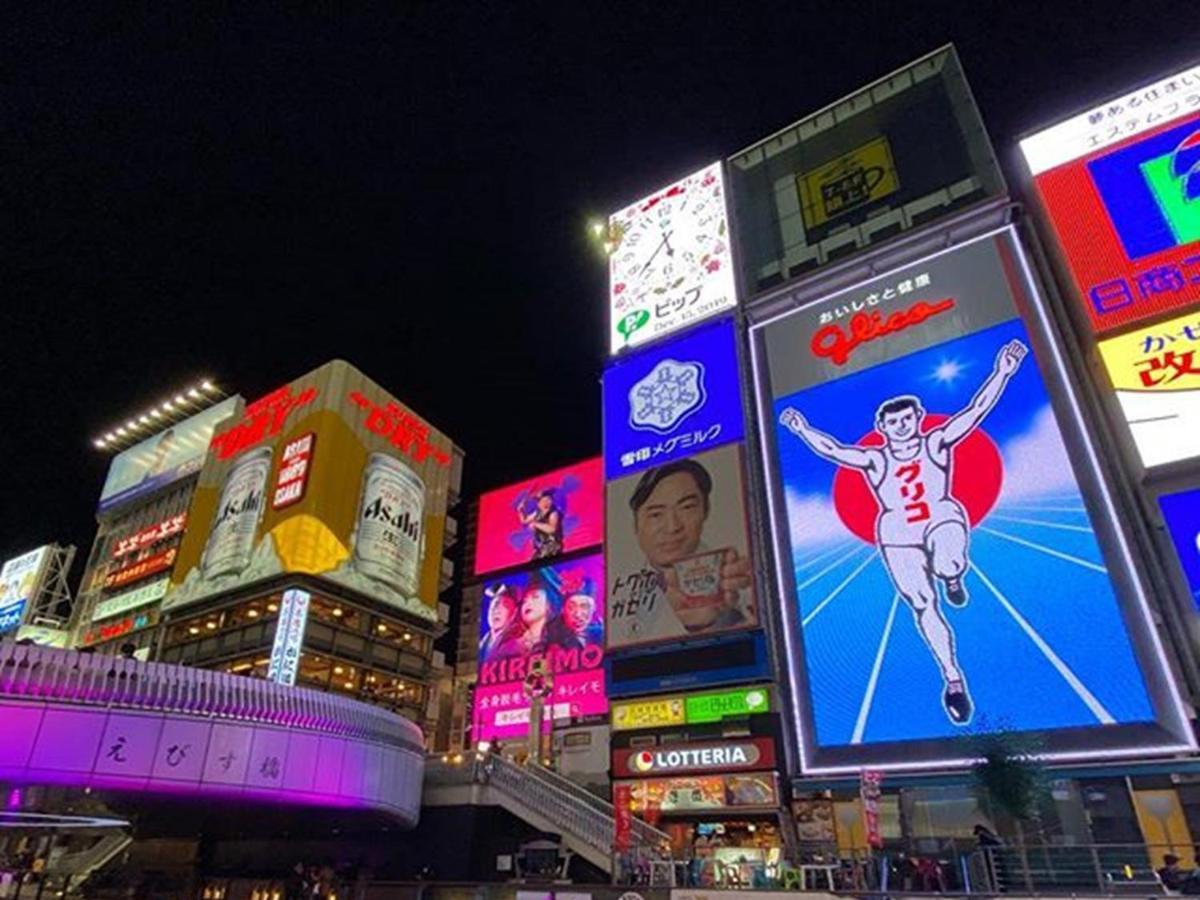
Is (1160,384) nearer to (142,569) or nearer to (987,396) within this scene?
(987,396)

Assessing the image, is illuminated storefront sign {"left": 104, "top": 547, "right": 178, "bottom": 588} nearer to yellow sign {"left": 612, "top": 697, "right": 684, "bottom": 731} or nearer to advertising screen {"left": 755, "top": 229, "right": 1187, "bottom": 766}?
yellow sign {"left": 612, "top": 697, "right": 684, "bottom": 731}

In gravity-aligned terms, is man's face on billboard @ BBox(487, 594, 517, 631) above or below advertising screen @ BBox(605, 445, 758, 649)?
above

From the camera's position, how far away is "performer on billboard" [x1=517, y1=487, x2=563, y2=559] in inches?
2292

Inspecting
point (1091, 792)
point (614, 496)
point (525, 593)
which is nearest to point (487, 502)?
point (525, 593)

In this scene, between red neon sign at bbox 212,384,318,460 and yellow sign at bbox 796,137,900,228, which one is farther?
red neon sign at bbox 212,384,318,460

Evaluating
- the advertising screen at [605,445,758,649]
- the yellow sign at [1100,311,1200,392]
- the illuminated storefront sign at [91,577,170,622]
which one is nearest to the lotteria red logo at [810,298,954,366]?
the advertising screen at [605,445,758,649]

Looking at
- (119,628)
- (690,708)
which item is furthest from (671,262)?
(119,628)

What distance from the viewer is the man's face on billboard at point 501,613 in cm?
5702

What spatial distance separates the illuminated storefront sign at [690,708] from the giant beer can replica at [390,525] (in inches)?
1056

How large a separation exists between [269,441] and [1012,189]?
54.4m

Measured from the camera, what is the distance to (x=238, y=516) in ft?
186

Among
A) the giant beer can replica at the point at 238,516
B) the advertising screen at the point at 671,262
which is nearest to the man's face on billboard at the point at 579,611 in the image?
the advertising screen at the point at 671,262

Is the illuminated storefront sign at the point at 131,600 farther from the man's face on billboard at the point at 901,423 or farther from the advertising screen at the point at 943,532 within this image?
the man's face on billboard at the point at 901,423

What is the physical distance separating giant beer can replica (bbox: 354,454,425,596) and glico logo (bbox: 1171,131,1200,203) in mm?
50526
